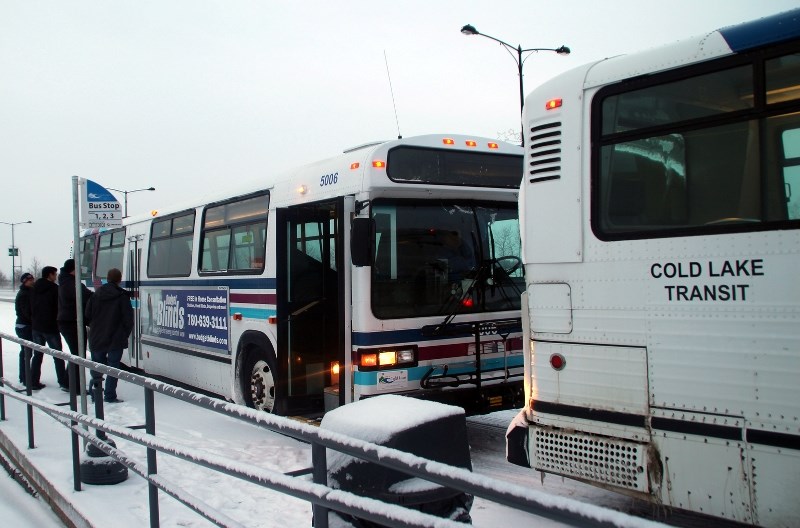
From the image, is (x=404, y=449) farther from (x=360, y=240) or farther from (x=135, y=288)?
(x=135, y=288)

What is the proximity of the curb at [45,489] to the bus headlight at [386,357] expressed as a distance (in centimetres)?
274

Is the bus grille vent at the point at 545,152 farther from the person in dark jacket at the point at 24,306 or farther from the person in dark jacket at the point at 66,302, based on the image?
the person in dark jacket at the point at 24,306

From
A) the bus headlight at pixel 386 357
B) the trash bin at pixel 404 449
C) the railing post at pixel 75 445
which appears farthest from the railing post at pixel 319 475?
the bus headlight at pixel 386 357

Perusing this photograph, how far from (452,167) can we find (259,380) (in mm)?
3503

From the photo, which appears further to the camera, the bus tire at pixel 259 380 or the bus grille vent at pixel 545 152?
the bus tire at pixel 259 380

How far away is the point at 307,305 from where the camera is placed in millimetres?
8016

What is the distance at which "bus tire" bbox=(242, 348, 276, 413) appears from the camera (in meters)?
8.10

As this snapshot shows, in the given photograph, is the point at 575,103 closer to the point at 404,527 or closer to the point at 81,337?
the point at 404,527

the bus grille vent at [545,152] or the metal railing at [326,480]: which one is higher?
the bus grille vent at [545,152]

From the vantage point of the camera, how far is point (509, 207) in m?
7.70

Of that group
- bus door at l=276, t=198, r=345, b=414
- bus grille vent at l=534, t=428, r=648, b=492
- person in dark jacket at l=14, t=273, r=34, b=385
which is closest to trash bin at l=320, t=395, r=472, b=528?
bus grille vent at l=534, t=428, r=648, b=492

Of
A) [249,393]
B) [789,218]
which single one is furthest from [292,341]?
[789,218]

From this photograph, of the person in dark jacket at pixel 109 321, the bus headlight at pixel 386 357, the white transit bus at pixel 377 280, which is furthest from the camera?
the person in dark jacket at pixel 109 321

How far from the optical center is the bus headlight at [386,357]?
6.67 metres
